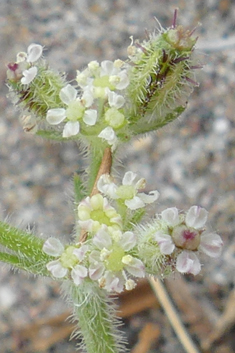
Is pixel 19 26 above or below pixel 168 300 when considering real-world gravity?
above

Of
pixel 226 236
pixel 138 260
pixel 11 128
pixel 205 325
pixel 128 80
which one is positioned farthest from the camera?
pixel 11 128

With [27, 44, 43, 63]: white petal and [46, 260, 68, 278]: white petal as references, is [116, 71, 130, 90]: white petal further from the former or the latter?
[46, 260, 68, 278]: white petal

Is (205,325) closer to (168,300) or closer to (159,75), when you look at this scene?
(168,300)

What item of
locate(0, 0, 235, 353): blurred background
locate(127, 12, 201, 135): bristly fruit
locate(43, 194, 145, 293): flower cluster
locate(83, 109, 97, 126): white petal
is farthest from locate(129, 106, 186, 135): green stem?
locate(0, 0, 235, 353): blurred background

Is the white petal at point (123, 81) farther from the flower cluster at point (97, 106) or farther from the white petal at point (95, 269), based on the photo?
the white petal at point (95, 269)

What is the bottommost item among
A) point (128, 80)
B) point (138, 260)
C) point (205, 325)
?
point (205, 325)

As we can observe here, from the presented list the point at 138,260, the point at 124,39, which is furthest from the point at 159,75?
the point at 124,39
